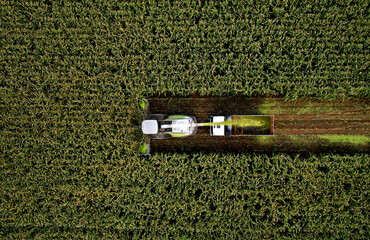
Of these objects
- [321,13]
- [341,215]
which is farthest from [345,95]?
[341,215]

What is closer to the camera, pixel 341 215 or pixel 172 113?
pixel 341 215

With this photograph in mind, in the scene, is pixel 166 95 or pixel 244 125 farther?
pixel 166 95

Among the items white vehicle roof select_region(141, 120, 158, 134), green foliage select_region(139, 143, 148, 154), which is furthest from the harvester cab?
green foliage select_region(139, 143, 148, 154)

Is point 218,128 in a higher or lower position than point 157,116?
lower

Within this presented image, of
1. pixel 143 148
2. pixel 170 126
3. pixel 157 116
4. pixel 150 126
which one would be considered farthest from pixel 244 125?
pixel 143 148

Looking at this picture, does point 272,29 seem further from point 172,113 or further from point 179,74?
point 172,113

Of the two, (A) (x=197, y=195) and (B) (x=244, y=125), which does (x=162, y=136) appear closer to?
(A) (x=197, y=195)
